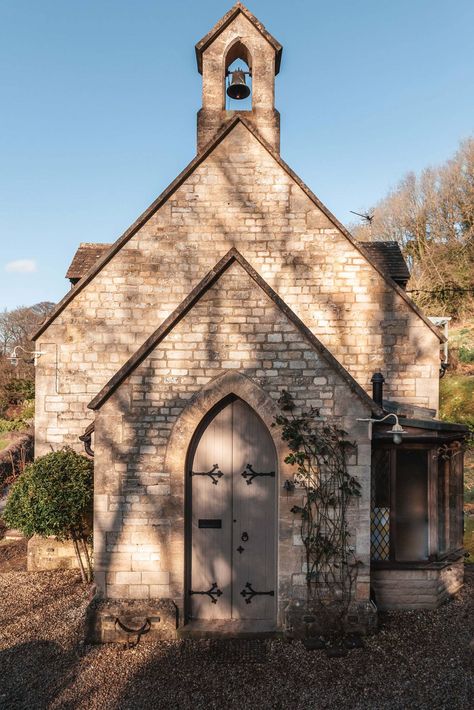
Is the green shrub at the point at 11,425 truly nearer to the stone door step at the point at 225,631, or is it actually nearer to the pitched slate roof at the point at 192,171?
the pitched slate roof at the point at 192,171

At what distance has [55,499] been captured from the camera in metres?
8.20

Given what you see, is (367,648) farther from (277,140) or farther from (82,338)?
(277,140)

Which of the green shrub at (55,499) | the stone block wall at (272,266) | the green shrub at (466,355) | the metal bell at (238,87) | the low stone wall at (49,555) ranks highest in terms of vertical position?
the metal bell at (238,87)

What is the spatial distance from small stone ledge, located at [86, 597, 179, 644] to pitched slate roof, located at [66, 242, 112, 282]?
7.27 metres

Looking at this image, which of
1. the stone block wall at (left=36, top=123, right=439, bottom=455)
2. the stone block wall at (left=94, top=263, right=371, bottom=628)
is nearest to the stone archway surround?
the stone block wall at (left=94, top=263, right=371, bottom=628)

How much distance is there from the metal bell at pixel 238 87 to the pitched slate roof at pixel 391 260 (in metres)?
4.72

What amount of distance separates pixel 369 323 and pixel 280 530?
15.2 ft

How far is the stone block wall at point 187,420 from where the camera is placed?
21.7ft

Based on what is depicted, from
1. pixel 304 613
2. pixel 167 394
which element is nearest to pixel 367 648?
pixel 304 613

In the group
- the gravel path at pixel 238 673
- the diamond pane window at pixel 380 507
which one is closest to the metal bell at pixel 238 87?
the diamond pane window at pixel 380 507

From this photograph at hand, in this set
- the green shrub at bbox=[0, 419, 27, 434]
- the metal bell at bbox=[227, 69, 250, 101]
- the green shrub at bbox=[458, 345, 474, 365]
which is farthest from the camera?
the green shrub at bbox=[458, 345, 474, 365]

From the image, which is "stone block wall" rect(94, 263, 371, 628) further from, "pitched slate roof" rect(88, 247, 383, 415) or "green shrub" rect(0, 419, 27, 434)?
"green shrub" rect(0, 419, 27, 434)

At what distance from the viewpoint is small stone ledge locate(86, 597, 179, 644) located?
21.2 ft

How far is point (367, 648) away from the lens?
6.25 metres
